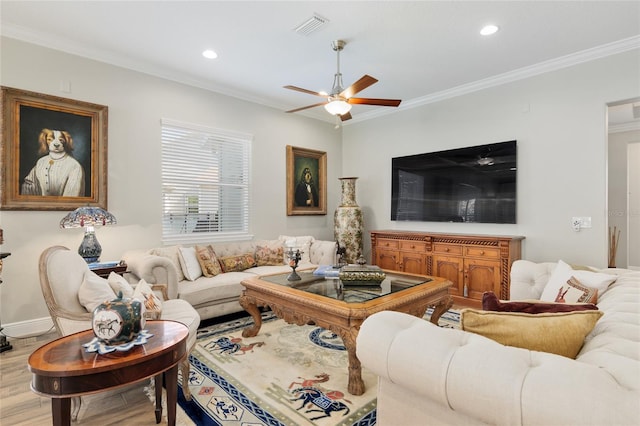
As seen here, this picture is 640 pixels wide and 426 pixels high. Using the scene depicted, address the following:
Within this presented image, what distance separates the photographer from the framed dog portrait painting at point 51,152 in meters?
3.21

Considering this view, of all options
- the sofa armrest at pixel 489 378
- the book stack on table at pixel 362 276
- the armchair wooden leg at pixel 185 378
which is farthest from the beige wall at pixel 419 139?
the sofa armrest at pixel 489 378

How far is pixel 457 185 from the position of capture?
15.7 ft

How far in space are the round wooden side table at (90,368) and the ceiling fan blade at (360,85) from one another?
8.06 feet

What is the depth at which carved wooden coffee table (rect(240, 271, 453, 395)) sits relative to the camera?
7.32 ft

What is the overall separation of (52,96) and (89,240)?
157 cm

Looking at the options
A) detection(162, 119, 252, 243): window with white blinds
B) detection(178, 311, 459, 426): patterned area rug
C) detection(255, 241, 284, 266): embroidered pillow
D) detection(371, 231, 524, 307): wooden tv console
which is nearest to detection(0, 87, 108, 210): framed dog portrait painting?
detection(162, 119, 252, 243): window with white blinds

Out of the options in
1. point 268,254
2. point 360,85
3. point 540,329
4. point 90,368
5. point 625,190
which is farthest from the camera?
point 625,190

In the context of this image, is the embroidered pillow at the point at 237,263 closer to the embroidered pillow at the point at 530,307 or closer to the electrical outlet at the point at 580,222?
the embroidered pillow at the point at 530,307

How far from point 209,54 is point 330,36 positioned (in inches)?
55.8

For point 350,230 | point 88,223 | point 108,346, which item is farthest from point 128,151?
point 350,230

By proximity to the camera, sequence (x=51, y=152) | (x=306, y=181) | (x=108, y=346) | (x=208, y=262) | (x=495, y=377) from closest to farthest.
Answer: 1. (x=495, y=377)
2. (x=108, y=346)
3. (x=51, y=152)
4. (x=208, y=262)
5. (x=306, y=181)

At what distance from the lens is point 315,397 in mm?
2166

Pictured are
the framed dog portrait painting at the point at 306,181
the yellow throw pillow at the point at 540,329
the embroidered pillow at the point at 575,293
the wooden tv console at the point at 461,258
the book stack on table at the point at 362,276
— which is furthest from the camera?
the framed dog portrait painting at the point at 306,181

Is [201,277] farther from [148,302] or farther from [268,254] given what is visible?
[148,302]
